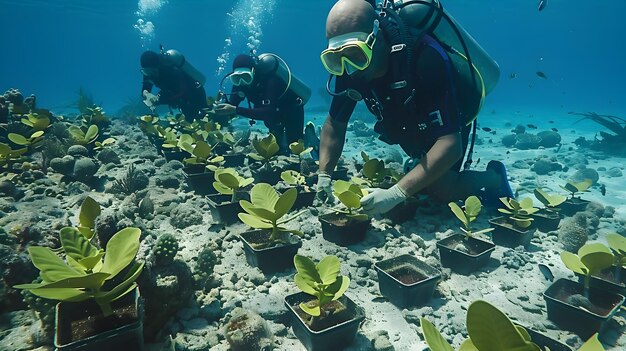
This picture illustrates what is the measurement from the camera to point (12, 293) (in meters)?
2.49

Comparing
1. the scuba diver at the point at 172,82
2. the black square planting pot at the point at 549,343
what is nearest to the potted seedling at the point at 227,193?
the black square planting pot at the point at 549,343

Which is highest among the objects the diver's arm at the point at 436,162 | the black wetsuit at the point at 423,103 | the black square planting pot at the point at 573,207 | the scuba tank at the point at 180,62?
the scuba tank at the point at 180,62

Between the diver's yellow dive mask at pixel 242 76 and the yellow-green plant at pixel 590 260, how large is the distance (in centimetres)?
678

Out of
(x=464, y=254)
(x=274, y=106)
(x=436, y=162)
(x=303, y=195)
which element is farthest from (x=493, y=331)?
(x=274, y=106)

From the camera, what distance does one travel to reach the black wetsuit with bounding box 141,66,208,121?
404 inches

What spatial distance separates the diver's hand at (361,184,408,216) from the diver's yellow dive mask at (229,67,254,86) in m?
5.21

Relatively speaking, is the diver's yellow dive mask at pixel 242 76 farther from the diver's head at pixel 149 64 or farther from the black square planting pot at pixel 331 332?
the black square planting pot at pixel 331 332

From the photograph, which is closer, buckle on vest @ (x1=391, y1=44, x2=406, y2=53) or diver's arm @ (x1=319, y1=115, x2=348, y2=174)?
buckle on vest @ (x1=391, y1=44, x2=406, y2=53)

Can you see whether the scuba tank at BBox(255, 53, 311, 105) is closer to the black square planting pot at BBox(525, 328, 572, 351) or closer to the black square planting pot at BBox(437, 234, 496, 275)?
the black square planting pot at BBox(437, 234, 496, 275)

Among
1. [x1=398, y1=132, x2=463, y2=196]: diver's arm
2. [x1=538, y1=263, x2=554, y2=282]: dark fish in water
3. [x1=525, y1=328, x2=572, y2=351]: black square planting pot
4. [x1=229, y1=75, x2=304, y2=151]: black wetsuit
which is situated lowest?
[x1=525, y1=328, x2=572, y2=351]: black square planting pot

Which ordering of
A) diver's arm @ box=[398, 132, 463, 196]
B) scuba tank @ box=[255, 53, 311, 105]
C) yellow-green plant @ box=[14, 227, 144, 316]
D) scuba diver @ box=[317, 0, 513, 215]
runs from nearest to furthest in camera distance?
yellow-green plant @ box=[14, 227, 144, 316]
scuba diver @ box=[317, 0, 513, 215]
diver's arm @ box=[398, 132, 463, 196]
scuba tank @ box=[255, 53, 311, 105]

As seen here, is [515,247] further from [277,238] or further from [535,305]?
[277,238]

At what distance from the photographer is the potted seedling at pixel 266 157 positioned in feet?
16.8

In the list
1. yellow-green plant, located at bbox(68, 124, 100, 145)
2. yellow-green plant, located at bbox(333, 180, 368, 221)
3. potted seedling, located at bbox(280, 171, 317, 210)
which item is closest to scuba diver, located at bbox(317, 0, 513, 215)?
yellow-green plant, located at bbox(333, 180, 368, 221)
